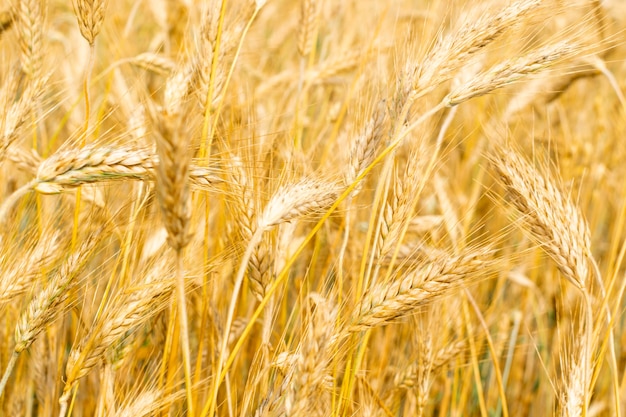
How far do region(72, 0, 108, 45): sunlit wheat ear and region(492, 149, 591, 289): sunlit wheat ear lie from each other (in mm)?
884

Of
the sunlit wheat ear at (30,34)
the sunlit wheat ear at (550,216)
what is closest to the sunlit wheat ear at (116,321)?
the sunlit wheat ear at (30,34)

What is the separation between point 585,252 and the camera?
111cm

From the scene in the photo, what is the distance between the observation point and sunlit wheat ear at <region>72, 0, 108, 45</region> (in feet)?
3.66

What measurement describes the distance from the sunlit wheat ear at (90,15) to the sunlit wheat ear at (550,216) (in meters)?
0.88

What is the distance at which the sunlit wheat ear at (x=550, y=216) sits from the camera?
1.09 m

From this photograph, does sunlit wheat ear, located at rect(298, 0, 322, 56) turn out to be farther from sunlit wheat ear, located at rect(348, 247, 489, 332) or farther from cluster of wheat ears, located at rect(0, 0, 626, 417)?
sunlit wheat ear, located at rect(348, 247, 489, 332)

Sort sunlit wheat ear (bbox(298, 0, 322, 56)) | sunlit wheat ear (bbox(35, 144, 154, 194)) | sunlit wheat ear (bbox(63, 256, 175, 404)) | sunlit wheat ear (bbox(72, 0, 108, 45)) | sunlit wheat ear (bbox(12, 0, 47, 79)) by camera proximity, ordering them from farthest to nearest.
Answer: sunlit wheat ear (bbox(298, 0, 322, 56)) → sunlit wheat ear (bbox(12, 0, 47, 79)) → sunlit wheat ear (bbox(72, 0, 108, 45)) → sunlit wheat ear (bbox(63, 256, 175, 404)) → sunlit wheat ear (bbox(35, 144, 154, 194))

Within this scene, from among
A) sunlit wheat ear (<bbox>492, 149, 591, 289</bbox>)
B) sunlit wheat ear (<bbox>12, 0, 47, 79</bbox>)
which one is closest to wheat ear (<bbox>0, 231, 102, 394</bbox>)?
sunlit wheat ear (<bbox>12, 0, 47, 79</bbox>)

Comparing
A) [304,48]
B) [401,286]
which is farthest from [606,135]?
[401,286]

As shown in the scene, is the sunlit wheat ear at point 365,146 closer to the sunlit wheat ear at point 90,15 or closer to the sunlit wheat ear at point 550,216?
the sunlit wheat ear at point 550,216

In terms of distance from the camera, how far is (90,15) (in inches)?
44.1

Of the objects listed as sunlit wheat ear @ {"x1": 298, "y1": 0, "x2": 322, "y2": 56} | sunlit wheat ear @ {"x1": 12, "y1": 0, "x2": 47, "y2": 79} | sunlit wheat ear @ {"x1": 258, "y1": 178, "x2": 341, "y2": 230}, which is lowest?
sunlit wheat ear @ {"x1": 258, "y1": 178, "x2": 341, "y2": 230}

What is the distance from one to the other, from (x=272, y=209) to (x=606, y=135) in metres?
2.38

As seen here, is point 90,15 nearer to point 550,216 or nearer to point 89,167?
point 89,167
